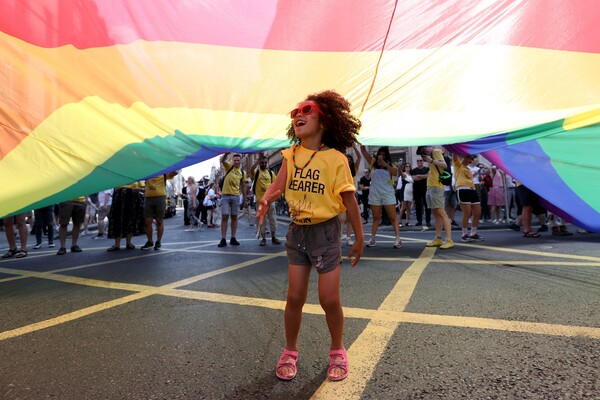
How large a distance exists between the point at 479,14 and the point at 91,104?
4.23 meters

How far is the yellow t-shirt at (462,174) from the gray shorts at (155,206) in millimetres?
5101

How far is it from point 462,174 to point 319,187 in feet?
17.4

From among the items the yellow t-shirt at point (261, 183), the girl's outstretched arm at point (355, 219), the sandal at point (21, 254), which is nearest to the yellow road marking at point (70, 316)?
the girl's outstretched arm at point (355, 219)

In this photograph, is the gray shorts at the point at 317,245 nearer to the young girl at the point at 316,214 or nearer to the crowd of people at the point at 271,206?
the young girl at the point at 316,214

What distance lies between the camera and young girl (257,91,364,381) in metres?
1.80

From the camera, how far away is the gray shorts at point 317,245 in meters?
1.81

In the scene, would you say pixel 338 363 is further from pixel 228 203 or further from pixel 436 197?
pixel 228 203

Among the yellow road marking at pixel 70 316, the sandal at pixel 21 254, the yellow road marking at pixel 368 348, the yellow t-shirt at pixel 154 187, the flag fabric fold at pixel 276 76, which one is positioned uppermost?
the flag fabric fold at pixel 276 76

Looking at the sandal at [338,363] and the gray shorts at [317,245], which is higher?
the gray shorts at [317,245]

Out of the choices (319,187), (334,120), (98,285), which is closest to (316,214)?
(319,187)

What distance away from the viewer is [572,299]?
107 inches

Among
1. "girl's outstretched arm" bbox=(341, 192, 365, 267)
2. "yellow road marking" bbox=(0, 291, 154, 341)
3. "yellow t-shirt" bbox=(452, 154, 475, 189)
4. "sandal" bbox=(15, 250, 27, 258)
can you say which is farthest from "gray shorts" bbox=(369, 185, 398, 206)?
"sandal" bbox=(15, 250, 27, 258)

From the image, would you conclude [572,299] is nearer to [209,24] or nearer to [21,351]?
[21,351]

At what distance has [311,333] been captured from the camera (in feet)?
7.53
